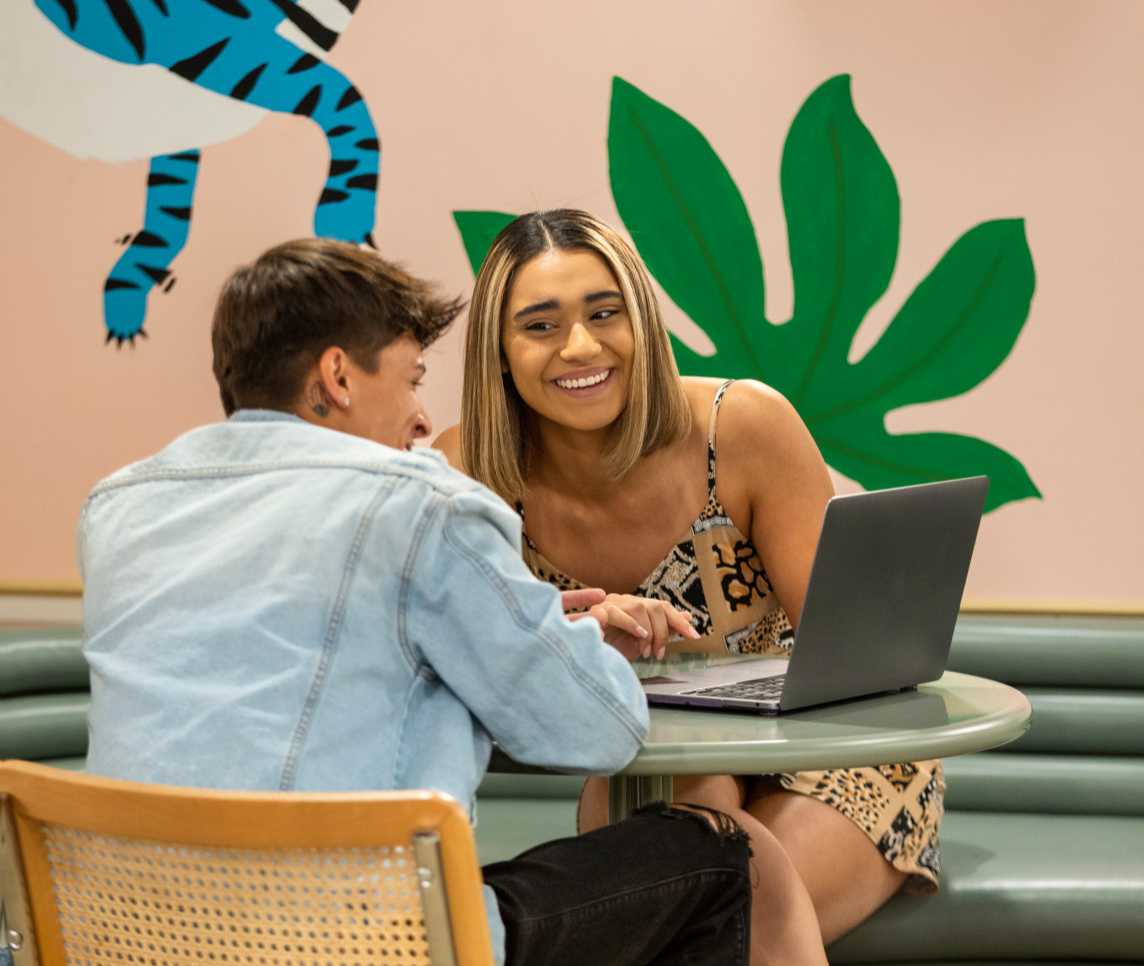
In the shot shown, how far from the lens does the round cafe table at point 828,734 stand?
5.05ft

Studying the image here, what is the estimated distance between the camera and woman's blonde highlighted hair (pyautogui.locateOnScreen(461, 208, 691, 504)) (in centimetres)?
248

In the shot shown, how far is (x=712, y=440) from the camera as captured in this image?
2516 mm

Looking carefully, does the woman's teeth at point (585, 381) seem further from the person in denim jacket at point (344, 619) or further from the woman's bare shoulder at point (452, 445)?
the person in denim jacket at point (344, 619)

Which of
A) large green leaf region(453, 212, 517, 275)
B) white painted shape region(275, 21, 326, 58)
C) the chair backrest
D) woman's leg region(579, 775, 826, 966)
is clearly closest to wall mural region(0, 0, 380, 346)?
white painted shape region(275, 21, 326, 58)

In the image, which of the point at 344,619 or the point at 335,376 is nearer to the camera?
the point at 344,619

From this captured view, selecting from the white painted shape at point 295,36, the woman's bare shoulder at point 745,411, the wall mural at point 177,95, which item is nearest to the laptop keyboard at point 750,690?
the woman's bare shoulder at point 745,411

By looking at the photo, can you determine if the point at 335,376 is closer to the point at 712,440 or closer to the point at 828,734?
the point at 828,734

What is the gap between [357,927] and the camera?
1.27 meters

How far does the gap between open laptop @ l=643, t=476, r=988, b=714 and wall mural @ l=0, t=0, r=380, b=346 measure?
1.94 meters

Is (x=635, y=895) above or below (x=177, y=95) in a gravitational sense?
below

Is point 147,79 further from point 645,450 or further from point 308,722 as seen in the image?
point 308,722

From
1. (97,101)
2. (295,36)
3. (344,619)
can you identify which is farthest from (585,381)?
(97,101)

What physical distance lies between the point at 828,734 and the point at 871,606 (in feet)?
0.72

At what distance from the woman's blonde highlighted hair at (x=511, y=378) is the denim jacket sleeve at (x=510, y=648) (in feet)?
3.30
